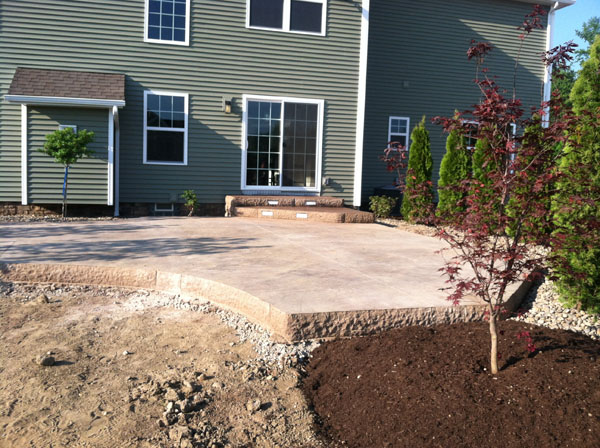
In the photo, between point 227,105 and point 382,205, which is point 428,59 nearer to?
point 382,205

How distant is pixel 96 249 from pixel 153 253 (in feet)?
2.20

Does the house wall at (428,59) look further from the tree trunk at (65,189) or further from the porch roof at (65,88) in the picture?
the tree trunk at (65,189)

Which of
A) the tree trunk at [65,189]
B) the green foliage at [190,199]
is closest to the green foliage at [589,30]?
the green foliage at [190,199]

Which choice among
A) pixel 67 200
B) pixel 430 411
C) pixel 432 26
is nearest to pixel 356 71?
pixel 432 26

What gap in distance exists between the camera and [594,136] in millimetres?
3908

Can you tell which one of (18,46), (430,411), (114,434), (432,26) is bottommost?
(114,434)

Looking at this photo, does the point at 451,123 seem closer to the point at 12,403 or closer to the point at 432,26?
the point at 12,403

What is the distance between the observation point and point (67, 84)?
947 centimetres

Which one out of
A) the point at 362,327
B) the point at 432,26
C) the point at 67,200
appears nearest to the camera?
the point at 362,327

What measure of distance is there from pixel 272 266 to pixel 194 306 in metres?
1.03

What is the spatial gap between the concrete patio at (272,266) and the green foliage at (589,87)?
1.71 meters

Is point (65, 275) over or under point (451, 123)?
under

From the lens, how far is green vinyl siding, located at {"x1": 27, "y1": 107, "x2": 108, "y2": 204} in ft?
30.8

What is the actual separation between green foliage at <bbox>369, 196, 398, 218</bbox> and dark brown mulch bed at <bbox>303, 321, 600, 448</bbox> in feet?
26.2
